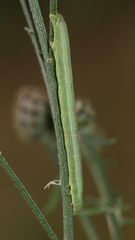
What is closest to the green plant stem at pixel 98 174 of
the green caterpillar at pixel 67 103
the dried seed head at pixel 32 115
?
the dried seed head at pixel 32 115

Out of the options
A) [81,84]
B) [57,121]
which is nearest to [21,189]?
[57,121]

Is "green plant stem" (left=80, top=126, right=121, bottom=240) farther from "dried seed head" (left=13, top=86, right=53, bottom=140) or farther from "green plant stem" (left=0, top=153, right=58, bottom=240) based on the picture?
"green plant stem" (left=0, top=153, right=58, bottom=240)

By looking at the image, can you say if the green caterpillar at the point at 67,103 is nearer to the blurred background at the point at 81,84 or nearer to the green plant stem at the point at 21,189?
the green plant stem at the point at 21,189

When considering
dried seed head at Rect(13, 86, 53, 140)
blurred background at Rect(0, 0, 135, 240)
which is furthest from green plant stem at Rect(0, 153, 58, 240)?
blurred background at Rect(0, 0, 135, 240)

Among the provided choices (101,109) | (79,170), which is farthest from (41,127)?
(101,109)

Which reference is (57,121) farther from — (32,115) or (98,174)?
(32,115)
